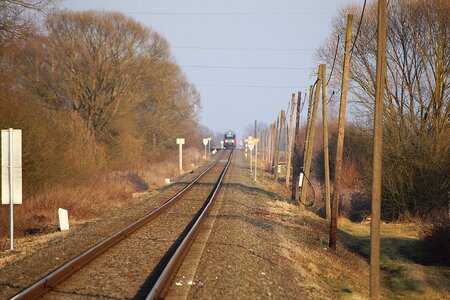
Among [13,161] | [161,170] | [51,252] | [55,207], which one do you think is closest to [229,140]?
[161,170]

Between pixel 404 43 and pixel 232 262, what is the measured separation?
845 inches

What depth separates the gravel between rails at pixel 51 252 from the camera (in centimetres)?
893

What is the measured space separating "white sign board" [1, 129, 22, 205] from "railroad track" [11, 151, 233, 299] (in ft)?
8.51

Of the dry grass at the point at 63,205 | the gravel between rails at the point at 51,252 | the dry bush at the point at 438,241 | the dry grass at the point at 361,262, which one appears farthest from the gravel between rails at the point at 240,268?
the dry bush at the point at 438,241

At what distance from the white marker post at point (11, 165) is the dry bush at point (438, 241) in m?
12.4

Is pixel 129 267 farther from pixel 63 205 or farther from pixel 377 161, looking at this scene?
pixel 63 205

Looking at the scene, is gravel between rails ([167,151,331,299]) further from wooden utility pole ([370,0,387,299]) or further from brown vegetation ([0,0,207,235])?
brown vegetation ([0,0,207,235])

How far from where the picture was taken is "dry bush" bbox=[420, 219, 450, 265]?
669 inches

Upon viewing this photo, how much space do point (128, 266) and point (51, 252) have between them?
2.35 m

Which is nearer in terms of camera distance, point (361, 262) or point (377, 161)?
point (377, 161)

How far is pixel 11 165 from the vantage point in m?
12.6

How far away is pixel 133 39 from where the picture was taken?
40781 mm

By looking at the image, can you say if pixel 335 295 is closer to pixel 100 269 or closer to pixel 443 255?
pixel 100 269

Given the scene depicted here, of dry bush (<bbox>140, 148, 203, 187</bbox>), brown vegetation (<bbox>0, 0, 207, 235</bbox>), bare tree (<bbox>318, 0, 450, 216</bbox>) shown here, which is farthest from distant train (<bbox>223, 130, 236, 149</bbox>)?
bare tree (<bbox>318, 0, 450, 216</bbox>)
